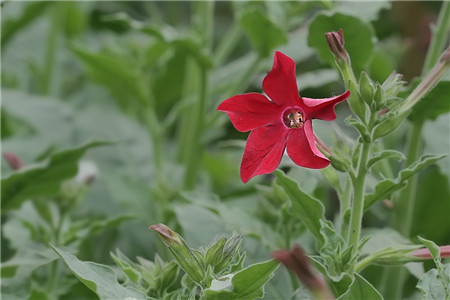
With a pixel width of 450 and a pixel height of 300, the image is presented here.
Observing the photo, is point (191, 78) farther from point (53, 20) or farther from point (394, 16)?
point (394, 16)

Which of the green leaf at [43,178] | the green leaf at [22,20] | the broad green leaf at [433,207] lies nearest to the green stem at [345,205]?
the green leaf at [43,178]

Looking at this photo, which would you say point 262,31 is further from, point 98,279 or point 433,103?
point 98,279

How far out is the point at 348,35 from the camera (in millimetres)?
943

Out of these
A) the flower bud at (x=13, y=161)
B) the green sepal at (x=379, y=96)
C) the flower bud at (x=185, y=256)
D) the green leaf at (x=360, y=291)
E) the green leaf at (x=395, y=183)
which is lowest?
the green leaf at (x=360, y=291)

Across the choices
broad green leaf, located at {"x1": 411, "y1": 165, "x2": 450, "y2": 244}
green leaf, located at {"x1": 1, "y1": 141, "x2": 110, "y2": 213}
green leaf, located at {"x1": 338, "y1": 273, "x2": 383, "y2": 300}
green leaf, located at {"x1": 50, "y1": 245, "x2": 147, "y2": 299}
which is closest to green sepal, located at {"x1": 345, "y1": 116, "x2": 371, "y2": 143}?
green leaf, located at {"x1": 338, "y1": 273, "x2": 383, "y2": 300}

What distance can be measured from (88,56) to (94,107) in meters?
0.31

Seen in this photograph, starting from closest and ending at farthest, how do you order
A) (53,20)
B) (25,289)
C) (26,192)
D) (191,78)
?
(25,289), (26,192), (191,78), (53,20)

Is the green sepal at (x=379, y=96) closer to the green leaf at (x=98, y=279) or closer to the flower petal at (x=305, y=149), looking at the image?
the flower petal at (x=305, y=149)

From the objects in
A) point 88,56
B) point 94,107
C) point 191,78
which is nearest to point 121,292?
point 88,56

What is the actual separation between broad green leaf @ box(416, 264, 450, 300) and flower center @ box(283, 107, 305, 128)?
18 cm

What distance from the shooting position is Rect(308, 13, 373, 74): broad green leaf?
3.05 ft

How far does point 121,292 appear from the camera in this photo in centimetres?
62

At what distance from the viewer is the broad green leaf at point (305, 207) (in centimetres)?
74

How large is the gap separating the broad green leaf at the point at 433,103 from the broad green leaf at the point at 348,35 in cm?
10
